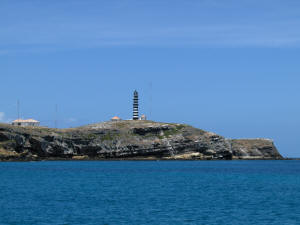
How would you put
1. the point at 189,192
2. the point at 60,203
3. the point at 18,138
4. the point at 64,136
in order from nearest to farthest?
the point at 60,203
the point at 189,192
the point at 18,138
the point at 64,136

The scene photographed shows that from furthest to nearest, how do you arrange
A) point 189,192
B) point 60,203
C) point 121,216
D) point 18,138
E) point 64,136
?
point 64,136
point 18,138
point 189,192
point 60,203
point 121,216

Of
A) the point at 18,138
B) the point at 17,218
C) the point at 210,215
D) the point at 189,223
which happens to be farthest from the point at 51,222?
the point at 18,138

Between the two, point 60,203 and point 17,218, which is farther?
point 60,203

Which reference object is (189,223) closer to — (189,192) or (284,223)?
(284,223)

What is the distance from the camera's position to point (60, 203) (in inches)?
2060

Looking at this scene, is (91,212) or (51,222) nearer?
(51,222)

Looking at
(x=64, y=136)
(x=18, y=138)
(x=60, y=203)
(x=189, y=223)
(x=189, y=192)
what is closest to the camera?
(x=189, y=223)

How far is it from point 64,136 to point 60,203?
143 m

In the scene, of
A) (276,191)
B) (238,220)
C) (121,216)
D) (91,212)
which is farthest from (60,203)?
(276,191)

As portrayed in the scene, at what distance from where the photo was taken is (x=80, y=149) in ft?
652

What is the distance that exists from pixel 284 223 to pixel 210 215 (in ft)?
22.8

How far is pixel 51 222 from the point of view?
133ft

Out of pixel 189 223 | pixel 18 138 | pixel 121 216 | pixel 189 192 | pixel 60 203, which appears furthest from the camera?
pixel 18 138

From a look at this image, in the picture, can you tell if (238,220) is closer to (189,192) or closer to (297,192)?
(189,192)
